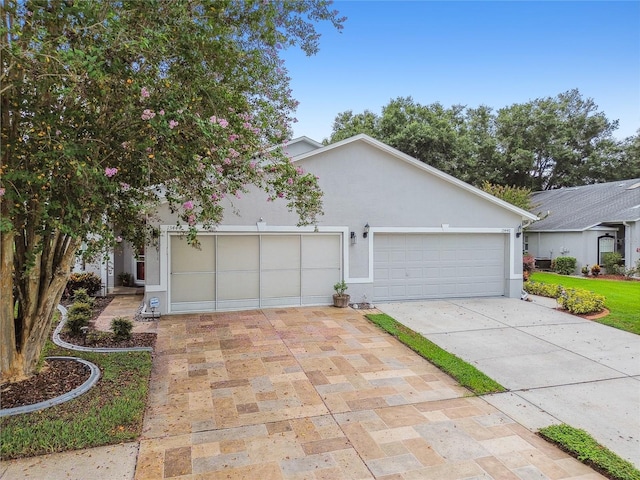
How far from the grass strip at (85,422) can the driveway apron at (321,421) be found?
0.22 metres

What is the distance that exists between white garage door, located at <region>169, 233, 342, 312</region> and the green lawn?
6954 mm

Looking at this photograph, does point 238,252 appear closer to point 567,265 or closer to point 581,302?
point 581,302

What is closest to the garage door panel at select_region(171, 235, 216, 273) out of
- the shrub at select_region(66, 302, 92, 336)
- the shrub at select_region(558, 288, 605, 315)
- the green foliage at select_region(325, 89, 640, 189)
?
the shrub at select_region(66, 302, 92, 336)

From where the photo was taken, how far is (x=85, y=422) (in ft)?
14.4

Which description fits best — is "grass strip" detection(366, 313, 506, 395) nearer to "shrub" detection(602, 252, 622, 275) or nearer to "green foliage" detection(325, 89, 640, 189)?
"shrub" detection(602, 252, 622, 275)

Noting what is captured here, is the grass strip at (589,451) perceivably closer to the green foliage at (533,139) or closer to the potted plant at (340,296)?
the potted plant at (340,296)

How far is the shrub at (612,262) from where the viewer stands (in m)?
18.1

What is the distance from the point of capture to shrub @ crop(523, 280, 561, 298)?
12609mm

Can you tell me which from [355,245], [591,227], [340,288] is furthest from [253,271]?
[591,227]

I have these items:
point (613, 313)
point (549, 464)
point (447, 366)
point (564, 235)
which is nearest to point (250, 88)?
point (447, 366)

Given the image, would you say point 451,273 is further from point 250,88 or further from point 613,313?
point 250,88

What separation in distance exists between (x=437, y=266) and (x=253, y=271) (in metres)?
5.53

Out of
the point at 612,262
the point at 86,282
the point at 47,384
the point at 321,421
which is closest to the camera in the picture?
the point at 321,421

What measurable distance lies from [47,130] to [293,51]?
511 cm
